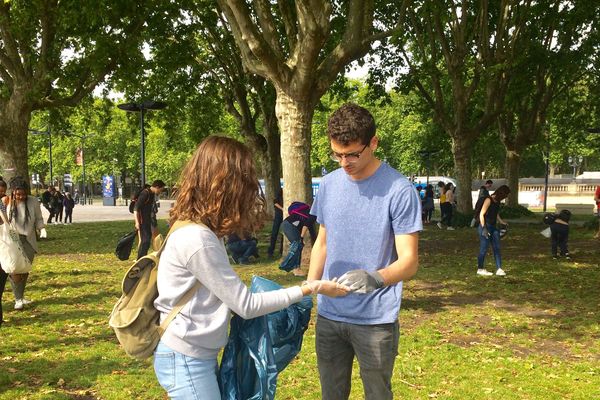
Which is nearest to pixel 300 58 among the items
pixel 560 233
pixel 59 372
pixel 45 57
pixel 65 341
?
pixel 65 341

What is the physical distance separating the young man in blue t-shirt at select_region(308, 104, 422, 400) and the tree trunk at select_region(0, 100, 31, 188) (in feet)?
54.8

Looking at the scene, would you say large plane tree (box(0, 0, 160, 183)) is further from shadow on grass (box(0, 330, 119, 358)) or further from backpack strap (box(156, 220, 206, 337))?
backpack strap (box(156, 220, 206, 337))

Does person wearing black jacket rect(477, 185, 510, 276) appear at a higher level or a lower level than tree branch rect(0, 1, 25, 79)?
lower

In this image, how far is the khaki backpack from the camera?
7.88 ft

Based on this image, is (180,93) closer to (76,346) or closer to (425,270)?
(425,270)

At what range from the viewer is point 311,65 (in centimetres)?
1071

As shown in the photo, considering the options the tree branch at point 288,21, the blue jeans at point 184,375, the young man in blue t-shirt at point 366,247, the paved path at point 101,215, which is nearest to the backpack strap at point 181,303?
the blue jeans at point 184,375

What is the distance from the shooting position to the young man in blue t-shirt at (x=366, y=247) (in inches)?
111

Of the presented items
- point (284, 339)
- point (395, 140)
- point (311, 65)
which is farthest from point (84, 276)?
point (395, 140)

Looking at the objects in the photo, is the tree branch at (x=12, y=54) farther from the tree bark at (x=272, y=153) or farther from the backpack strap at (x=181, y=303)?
the backpack strap at (x=181, y=303)

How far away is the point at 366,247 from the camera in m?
2.93

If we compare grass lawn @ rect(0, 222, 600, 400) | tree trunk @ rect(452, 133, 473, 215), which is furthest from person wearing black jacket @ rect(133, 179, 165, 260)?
tree trunk @ rect(452, 133, 473, 215)

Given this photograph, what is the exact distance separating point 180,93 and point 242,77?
2.93 meters

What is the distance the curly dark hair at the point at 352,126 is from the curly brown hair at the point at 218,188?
23.0 inches
